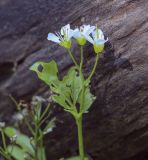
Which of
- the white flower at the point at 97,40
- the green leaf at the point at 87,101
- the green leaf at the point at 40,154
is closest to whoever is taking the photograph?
the white flower at the point at 97,40

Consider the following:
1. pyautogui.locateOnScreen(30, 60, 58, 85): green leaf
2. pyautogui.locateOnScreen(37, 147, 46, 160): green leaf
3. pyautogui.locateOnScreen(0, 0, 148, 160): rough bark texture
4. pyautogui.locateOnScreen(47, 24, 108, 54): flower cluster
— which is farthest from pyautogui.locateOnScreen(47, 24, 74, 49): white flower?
pyautogui.locateOnScreen(37, 147, 46, 160): green leaf

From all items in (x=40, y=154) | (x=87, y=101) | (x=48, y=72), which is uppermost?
(x=48, y=72)

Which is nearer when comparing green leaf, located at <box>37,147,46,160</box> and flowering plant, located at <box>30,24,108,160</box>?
flowering plant, located at <box>30,24,108,160</box>

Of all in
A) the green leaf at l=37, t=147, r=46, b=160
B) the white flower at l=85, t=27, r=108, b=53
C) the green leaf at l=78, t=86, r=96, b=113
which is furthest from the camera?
the green leaf at l=37, t=147, r=46, b=160

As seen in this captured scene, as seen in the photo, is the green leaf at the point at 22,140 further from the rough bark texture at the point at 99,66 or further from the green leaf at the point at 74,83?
the green leaf at the point at 74,83

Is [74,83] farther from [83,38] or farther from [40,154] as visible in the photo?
[40,154]

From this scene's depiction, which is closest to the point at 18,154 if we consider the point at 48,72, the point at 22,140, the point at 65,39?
the point at 22,140

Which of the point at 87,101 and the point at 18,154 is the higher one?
the point at 87,101

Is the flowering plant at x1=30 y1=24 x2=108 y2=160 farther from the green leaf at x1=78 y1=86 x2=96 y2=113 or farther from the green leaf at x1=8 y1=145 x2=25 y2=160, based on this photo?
the green leaf at x1=8 y1=145 x2=25 y2=160

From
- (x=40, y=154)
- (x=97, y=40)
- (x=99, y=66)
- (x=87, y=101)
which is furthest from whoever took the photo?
(x=40, y=154)

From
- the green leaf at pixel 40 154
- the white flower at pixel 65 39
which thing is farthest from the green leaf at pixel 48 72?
the green leaf at pixel 40 154
